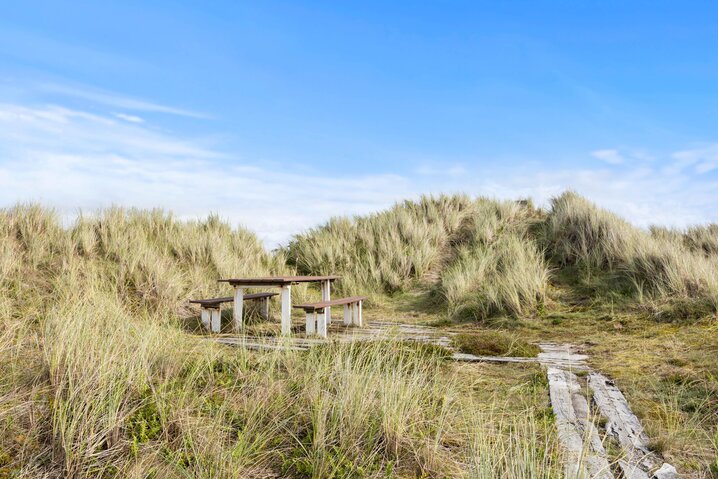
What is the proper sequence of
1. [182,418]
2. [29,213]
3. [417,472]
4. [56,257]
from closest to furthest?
[417,472] → [182,418] → [56,257] → [29,213]

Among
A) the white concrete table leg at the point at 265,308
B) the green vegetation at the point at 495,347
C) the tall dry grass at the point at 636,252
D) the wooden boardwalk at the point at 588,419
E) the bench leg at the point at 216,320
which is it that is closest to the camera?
the wooden boardwalk at the point at 588,419

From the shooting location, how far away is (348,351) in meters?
4.97

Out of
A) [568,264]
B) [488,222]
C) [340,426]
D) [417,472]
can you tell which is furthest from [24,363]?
[488,222]

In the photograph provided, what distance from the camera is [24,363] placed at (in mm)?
3934

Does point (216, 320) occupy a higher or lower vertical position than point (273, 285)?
lower

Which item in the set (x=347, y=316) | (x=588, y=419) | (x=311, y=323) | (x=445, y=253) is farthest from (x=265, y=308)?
(x=588, y=419)

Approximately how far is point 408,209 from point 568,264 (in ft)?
17.2

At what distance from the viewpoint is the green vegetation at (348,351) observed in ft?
9.71

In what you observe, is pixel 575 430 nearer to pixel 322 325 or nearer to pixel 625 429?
pixel 625 429

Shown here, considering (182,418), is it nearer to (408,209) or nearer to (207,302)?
(207,302)

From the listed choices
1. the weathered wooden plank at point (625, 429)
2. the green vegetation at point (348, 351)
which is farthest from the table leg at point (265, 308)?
the weathered wooden plank at point (625, 429)

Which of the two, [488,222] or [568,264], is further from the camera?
[488,222]

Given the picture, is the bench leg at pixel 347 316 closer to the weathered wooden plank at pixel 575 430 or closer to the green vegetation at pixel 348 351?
the green vegetation at pixel 348 351

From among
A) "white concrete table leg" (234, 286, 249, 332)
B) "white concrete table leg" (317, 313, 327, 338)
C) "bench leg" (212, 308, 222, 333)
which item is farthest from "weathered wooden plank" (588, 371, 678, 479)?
"bench leg" (212, 308, 222, 333)
